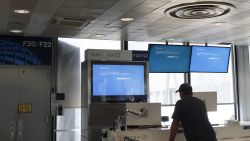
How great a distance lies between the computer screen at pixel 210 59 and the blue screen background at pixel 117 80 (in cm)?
154

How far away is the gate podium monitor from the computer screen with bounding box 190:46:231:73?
1471 mm

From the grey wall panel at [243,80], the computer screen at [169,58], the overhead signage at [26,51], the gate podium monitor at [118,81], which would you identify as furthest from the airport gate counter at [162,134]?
Result: the grey wall panel at [243,80]

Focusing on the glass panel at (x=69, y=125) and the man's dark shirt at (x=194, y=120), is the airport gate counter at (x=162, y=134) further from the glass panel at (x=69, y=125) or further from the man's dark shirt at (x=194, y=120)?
the glass panel at (x=69, y=125)

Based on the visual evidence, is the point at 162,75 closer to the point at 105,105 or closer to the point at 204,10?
the point at 105,105

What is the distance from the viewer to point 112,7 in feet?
16.7

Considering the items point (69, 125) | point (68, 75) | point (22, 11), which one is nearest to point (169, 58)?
point (68, 75)

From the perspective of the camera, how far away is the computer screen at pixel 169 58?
7.62m

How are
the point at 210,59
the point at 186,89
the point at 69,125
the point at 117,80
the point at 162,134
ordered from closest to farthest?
the point at 186,89, the point at 162,134, the point at 117,80, the point at 69,125, the point at 210,59

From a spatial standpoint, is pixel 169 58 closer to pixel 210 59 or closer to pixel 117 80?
pixel 210 59

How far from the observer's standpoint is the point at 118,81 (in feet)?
22.4

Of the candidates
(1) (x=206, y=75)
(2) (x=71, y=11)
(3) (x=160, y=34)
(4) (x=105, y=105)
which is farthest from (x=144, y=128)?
(1) (x=206, y=75)

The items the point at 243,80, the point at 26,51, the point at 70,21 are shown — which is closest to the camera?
the point at 70,21

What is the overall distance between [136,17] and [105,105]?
1739 mm

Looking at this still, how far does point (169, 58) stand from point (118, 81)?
59.9 inches
